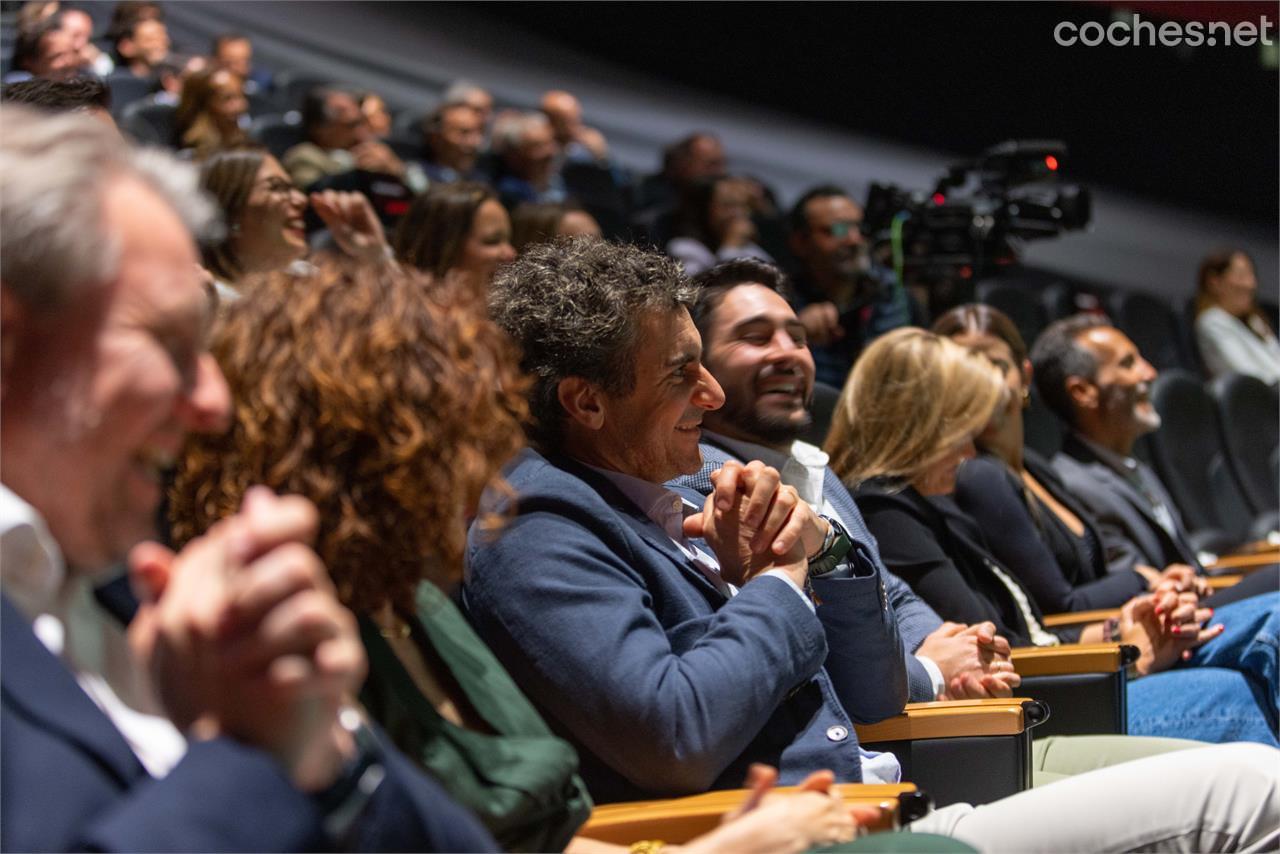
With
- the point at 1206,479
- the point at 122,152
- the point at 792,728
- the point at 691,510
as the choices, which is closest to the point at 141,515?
the point at 122,152

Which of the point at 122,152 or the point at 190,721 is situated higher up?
the point at 122,152

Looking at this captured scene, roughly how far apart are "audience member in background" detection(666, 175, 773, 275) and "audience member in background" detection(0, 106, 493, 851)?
3.78 m

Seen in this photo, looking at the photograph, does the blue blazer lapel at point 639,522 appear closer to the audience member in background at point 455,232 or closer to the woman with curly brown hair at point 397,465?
the woman with curly brown hair at point 397,465

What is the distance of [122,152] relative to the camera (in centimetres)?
86

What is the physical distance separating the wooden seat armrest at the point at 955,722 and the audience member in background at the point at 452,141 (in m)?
3.71

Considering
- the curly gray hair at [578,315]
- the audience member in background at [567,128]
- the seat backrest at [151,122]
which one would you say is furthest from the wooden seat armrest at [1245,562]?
the audience member in background at [567,128]

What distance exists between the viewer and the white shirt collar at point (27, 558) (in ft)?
2.64

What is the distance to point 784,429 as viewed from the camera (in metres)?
2.12

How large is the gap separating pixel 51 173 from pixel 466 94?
4800 mm

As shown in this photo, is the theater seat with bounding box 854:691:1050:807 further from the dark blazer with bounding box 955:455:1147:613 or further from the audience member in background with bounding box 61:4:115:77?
the audience member in background with bounding box 61:4:115:77

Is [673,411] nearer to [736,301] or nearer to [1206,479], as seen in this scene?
[736,301]

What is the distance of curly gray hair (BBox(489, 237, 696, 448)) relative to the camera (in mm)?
1611

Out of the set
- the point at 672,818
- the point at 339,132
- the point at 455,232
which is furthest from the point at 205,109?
the point at 672,818

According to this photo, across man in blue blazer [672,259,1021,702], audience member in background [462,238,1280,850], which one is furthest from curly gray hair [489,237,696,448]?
man in blue blazer [672,259,1021,702]
